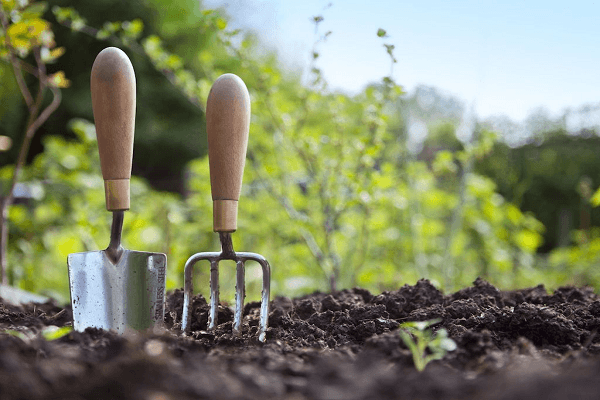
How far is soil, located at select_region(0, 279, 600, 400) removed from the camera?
58cm

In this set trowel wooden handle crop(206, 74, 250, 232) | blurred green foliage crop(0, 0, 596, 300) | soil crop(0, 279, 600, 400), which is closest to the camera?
soil crop(0, 279, 600, 400)

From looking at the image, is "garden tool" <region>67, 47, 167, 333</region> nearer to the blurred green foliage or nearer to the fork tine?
the fork tine

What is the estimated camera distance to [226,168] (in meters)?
1.20

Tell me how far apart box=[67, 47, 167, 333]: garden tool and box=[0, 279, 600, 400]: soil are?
96 mm

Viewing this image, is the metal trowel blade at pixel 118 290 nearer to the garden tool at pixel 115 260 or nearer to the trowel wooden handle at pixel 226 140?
the garden tool at pixel 115 260

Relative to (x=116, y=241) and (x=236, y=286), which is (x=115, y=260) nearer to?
(x=116, y=241)

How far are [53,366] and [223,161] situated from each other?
0.65m

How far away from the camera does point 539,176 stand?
15.3 feet

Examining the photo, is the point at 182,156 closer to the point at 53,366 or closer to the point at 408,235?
the point at 408,235

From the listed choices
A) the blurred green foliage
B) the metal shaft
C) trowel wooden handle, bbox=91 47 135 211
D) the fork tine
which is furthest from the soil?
the blurred green foliage

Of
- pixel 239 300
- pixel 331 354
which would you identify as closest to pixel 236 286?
pixel 239 300

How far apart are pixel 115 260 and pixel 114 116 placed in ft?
1.19

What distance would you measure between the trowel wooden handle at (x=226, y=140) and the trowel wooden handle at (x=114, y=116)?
0.21 meters

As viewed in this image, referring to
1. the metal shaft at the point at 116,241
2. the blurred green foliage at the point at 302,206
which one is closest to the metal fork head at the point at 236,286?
the metal shaft at the point at 116,241
